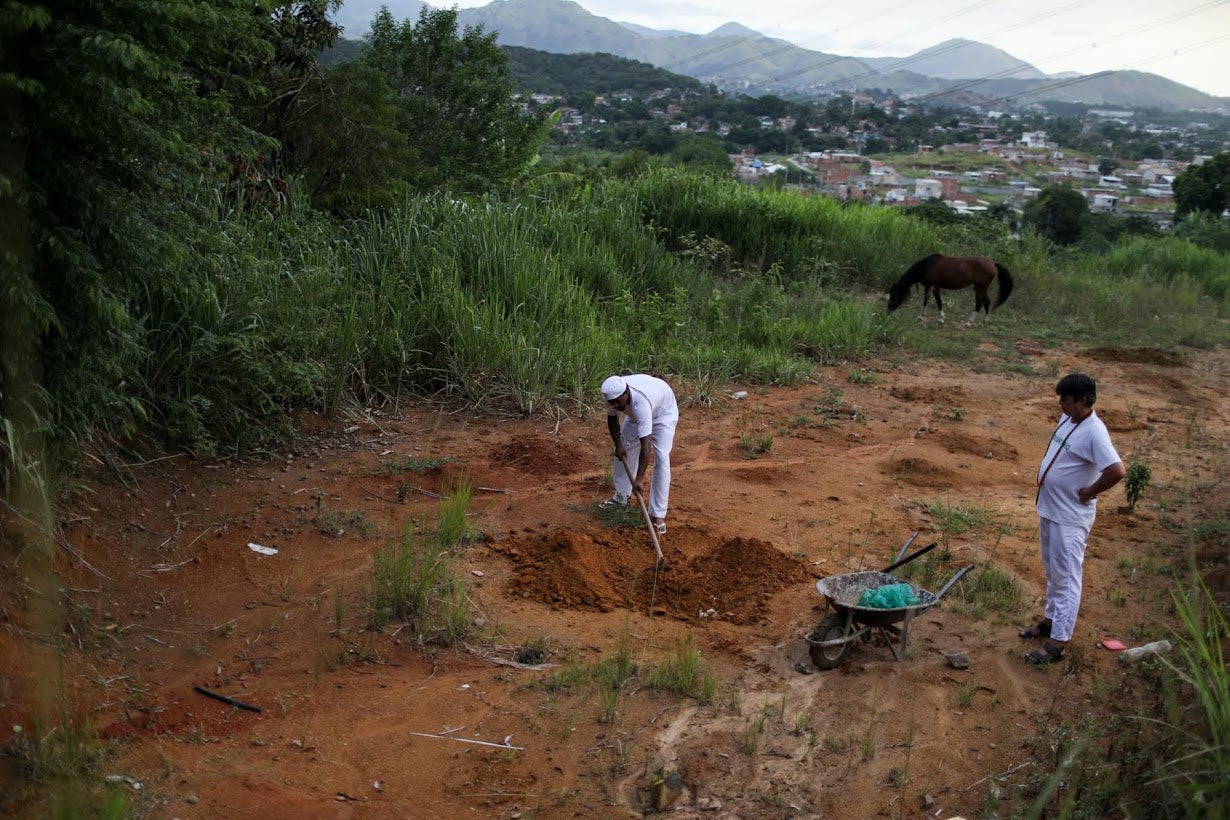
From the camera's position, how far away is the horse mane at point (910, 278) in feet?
42.8

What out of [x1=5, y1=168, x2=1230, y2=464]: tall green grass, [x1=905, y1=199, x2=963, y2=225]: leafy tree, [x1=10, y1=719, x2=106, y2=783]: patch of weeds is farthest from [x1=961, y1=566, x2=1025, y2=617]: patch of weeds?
[x1=905, y1=199, x2=963, y2=225]: leafy tree

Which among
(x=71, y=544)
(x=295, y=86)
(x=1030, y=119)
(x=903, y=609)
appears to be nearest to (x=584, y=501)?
(x=903, y=609)

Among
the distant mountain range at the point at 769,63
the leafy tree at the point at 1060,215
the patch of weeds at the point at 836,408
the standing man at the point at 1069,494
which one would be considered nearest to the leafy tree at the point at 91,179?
the standing man at the point at 1069,494

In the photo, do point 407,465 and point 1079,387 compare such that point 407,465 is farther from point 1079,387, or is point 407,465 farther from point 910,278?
point 910,278

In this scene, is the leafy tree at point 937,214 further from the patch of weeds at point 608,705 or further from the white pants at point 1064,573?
the patch of weeds at point 608,705

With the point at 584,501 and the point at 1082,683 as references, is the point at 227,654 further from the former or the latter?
the point at 1082,683

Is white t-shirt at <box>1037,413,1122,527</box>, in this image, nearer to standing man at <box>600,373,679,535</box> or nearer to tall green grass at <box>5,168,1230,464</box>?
standing man at <box>600,373,679,535</box>

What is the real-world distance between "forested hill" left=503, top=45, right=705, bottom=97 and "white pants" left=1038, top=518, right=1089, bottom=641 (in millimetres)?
37269

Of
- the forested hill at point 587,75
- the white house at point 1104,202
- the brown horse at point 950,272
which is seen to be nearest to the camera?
the brown horse at point 950,272

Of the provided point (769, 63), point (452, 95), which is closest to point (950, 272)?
point (452, 95)

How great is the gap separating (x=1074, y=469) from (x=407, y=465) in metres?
4.37

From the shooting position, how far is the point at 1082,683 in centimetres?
491

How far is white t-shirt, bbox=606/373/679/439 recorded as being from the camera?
6.11 meters

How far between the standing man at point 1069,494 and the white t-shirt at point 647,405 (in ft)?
7.29
